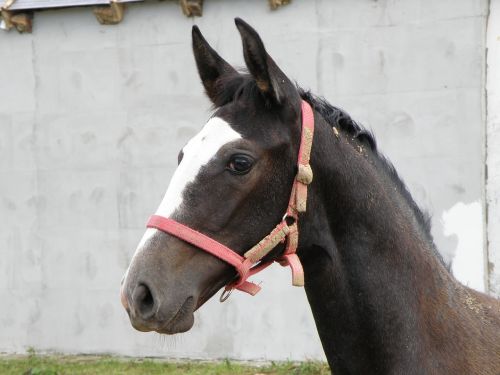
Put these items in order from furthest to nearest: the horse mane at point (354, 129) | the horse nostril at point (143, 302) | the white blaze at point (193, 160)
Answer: the horse mane at point (354, 129) → the white blaze at point (193, 160) → the horse nostril at point (143, 302)

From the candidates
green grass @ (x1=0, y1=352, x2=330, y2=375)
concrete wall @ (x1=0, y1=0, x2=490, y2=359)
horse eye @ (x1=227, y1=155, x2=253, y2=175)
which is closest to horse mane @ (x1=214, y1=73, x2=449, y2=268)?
horse eye @ (x1=227, y1=155, x2=253, y2=175)

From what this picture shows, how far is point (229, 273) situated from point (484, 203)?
168 inches

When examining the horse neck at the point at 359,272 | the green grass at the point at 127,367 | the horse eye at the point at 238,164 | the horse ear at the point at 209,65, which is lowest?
the green grass at the point at 127,367

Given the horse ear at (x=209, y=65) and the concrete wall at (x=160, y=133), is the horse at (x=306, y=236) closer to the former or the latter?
the horse ear at (x=209, y=65)

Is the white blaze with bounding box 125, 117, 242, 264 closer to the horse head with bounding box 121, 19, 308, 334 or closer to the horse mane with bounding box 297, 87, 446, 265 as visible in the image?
the horse head with bounding box 121, 19, 308, 334

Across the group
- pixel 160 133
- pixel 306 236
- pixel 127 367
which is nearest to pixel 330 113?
pixel 306 236

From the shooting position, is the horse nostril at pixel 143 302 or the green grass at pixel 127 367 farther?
the green grass at pixel 127 367

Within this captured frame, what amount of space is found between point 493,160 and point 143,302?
4.63 m

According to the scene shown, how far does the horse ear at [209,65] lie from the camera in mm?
3166

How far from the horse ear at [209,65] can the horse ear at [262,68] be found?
10.8 inches

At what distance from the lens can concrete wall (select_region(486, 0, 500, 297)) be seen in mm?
6530

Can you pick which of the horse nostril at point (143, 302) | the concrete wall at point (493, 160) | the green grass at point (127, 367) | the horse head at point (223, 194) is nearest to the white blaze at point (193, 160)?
the horse head at point (223, 194)

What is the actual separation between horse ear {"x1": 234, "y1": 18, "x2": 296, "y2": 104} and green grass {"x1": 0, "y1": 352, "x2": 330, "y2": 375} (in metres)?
4.36

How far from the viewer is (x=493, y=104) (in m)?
6.59
